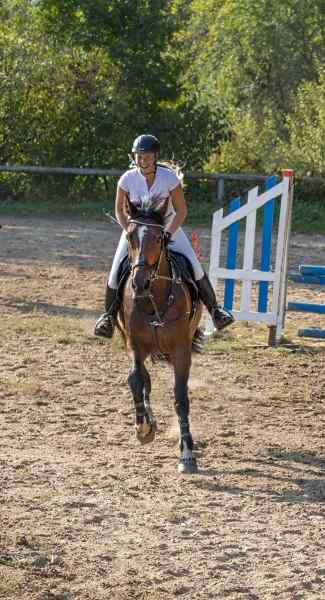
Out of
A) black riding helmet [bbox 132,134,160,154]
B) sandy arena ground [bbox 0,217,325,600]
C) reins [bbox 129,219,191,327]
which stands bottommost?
sandy arena ground [bbox 0,217,325,600]

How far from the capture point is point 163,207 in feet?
24.4

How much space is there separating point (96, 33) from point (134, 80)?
1370mm

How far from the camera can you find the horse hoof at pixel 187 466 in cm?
748

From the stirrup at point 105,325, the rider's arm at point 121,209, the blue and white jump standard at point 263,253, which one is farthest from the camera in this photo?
the blue and white jump standard at point 263,253

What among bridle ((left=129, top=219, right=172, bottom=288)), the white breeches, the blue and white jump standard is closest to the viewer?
bridle ((left=129, top=219, right=172, bottom=288))

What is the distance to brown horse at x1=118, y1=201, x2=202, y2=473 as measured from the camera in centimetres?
753

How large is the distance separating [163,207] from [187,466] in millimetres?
1776

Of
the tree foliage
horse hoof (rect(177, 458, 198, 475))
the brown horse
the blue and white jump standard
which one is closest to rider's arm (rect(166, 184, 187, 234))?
the brown horse

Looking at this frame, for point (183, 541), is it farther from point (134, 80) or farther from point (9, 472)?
point (134, 80)

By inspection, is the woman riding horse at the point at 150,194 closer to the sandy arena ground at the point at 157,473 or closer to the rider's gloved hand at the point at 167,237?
the rider's gloved hand at the point at 167,237

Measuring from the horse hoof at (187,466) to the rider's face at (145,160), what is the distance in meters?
2.05

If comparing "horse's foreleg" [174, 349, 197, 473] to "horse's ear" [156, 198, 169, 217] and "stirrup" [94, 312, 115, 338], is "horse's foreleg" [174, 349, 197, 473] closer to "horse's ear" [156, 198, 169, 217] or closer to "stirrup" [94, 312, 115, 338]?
"stirrup" [94, 312, 115, 338]

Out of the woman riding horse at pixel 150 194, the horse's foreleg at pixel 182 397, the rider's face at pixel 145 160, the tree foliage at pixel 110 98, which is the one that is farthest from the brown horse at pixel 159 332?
the tree foliage at pixel 110 98

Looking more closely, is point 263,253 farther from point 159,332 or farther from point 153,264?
point 153,264
